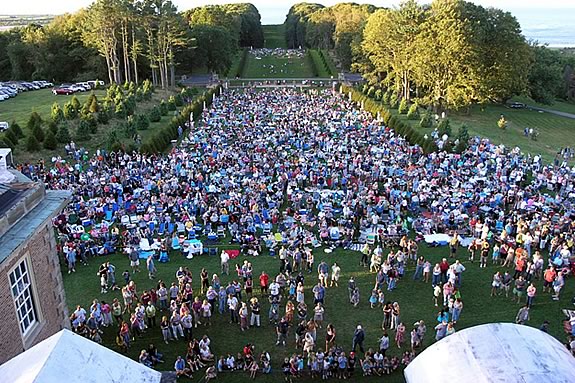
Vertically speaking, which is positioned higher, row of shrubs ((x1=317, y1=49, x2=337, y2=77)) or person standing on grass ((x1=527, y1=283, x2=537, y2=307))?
person standing on grass ((x1=527, y1=283, x2=537, y2=307))

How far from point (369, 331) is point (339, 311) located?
1.38m

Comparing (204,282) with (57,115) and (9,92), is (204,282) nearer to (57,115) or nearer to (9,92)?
(57,115)

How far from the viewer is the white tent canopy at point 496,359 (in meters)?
6.68

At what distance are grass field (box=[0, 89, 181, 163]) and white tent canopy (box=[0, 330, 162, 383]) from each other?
29.0 meters

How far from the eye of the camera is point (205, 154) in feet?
113

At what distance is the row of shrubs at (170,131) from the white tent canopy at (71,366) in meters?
28.8

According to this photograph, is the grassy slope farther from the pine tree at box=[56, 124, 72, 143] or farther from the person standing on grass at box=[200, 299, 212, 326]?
the person standing on grass at box=[200, 299, 212, 326]

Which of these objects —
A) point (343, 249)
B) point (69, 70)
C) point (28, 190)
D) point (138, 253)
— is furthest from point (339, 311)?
point (69, 70)

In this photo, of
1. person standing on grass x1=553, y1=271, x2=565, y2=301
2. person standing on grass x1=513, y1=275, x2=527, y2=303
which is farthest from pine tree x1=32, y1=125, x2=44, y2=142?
person standing on grass x1=553, y1=271, x2=565, y2=301

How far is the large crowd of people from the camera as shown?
15.1 meters

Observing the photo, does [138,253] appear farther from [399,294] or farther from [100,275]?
[399,294]

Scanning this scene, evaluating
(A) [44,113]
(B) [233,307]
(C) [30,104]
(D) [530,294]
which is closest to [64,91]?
(C) [30,104]

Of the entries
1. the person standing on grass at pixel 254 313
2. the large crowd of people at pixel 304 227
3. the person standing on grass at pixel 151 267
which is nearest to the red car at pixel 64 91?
the large crowd of people at pixel 304 227

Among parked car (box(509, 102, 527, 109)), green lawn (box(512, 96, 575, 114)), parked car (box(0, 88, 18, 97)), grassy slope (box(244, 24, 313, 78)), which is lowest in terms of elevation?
green lawn (box(512, 96, 575, 114))
